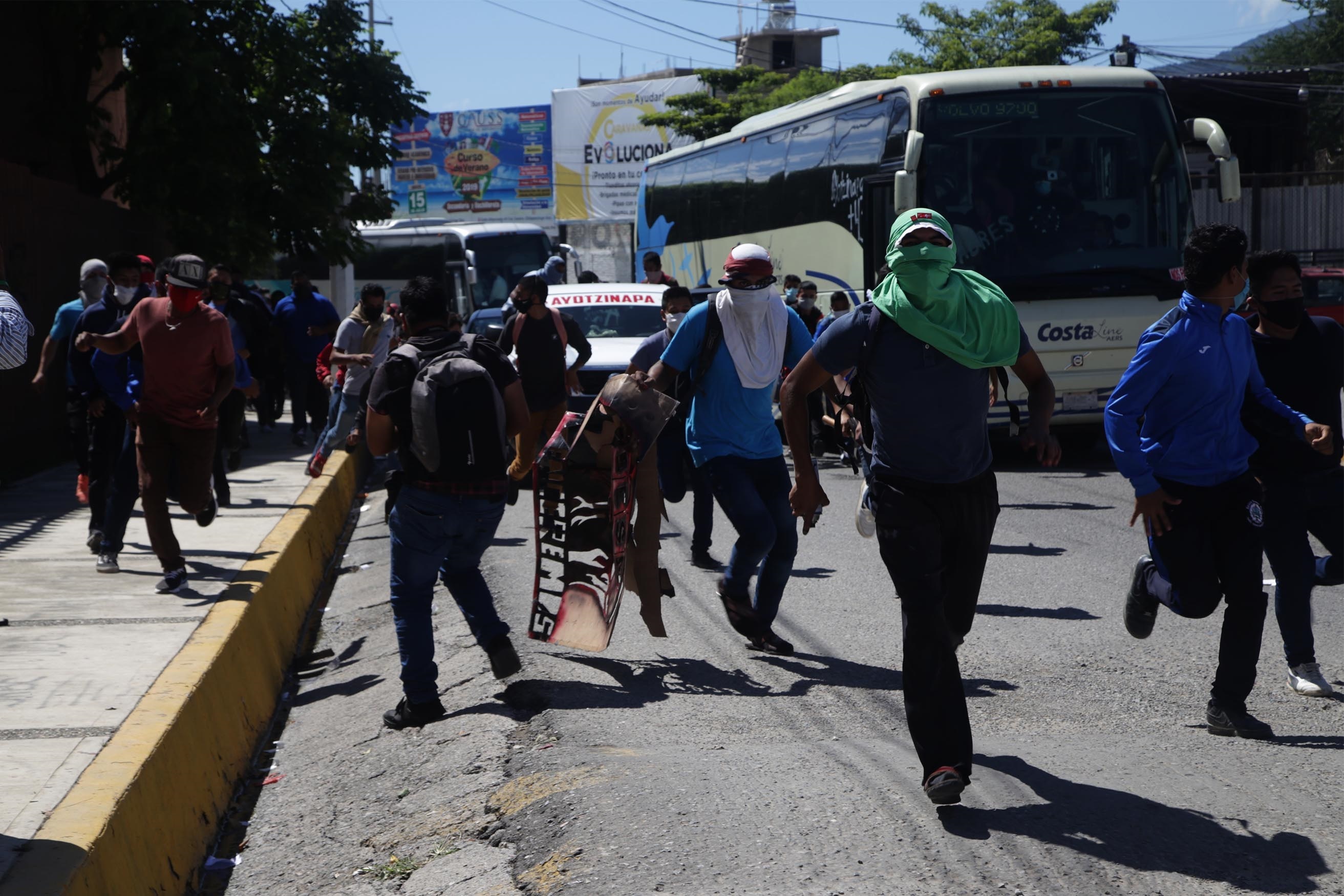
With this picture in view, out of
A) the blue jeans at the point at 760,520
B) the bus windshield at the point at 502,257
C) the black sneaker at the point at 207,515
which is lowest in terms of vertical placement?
the black sneaker at the point at 207,515

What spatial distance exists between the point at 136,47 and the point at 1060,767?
1541 cm

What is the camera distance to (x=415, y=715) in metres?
5.76

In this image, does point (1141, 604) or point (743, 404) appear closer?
point (1141, 604)

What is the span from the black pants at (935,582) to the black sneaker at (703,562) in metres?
4.46

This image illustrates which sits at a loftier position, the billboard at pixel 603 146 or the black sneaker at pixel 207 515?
the billboard at pixel 603 146

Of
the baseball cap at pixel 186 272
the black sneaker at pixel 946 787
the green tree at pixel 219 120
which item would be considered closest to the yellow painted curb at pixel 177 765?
the baseball cap at pixel 186 272

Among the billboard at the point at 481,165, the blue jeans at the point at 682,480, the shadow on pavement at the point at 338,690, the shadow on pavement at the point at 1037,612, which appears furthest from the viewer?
the billboard at the point at 481,165

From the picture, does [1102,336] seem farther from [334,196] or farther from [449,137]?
[449,137]

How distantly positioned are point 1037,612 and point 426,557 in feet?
10.8

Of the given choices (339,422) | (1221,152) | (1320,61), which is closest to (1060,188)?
(1221,152)

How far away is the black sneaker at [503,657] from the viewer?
5.89m

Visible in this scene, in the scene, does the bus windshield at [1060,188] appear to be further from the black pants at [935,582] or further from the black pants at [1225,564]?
the black pants at [935,582]

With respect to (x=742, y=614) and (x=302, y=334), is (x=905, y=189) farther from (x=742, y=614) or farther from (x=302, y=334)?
(x=742, y=614)

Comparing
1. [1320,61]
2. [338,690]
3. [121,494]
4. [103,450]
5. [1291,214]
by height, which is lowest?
[338,690]
